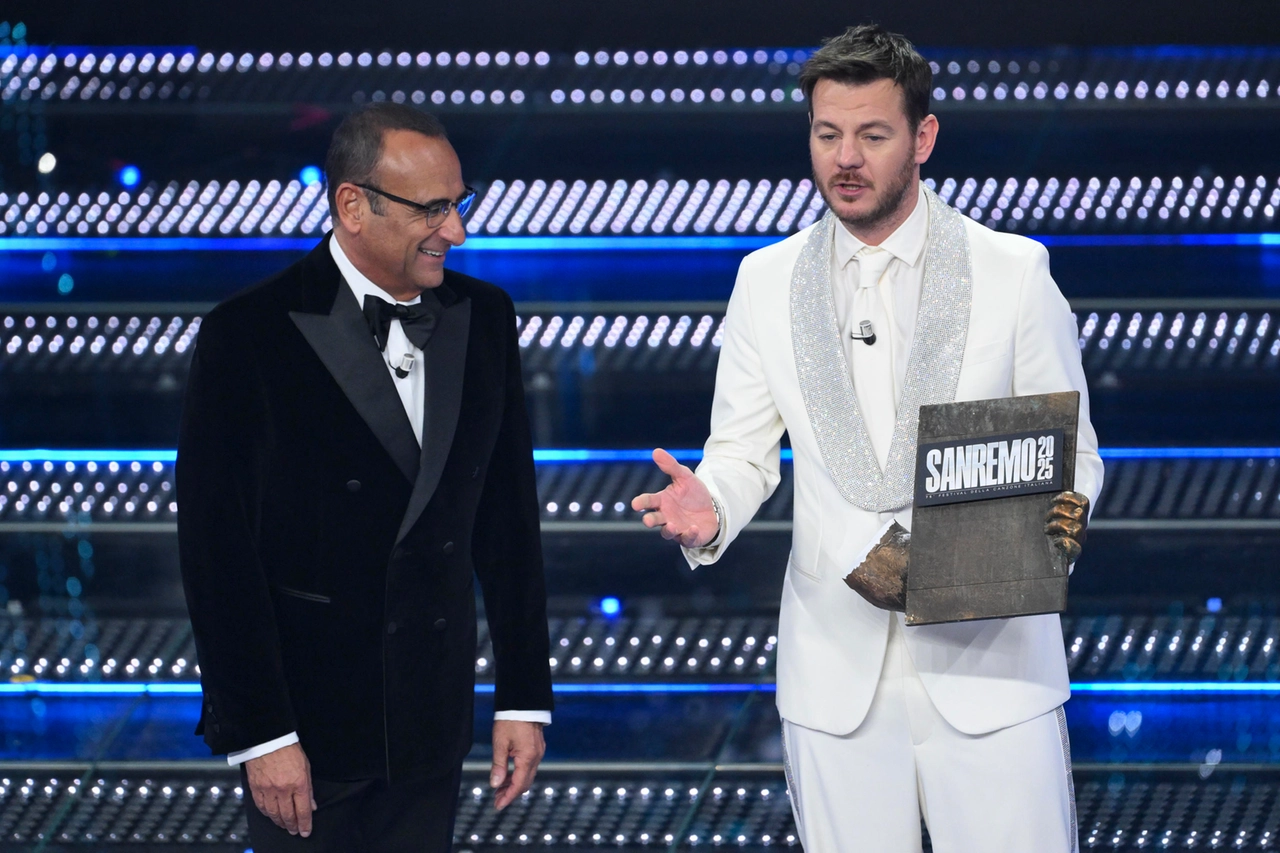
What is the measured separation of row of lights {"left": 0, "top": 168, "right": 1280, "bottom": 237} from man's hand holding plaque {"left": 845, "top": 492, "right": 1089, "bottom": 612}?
1.39 meters

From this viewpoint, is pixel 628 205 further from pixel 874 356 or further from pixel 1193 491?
pixel 874 356

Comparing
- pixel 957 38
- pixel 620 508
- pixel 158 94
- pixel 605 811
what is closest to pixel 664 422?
pixel 620 508

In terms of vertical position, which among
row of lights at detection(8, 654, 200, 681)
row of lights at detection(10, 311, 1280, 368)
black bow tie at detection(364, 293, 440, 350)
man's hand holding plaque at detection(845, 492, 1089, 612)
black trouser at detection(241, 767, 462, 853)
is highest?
row of lights at detection(10, 311, 1280, 368)

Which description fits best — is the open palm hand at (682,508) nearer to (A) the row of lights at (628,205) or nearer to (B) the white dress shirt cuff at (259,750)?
(B) the white dress shirt cuff at (259,750)

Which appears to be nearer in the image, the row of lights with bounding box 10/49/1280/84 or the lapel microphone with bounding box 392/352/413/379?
the lapel microphone with bounding box 392/352/413/379

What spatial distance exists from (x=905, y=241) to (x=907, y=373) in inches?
5.8

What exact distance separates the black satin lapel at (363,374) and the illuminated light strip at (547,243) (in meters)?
1.27

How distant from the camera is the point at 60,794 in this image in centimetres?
269

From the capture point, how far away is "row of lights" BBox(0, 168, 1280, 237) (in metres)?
2.83

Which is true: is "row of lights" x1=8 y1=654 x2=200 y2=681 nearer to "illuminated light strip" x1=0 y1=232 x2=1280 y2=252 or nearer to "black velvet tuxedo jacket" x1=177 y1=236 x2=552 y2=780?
"illuminated light strip" x1=0 y1=232 x2=1280 y2=252

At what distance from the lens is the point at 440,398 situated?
165 centimetres

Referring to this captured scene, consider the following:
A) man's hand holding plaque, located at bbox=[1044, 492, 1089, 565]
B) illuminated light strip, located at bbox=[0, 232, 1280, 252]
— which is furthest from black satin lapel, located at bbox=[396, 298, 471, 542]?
illuminated light strip, located at bbox=[0, 232, 1280, 252]

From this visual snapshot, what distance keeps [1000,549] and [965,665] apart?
14cm

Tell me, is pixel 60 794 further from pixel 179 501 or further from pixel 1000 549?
pixel 1000 549
